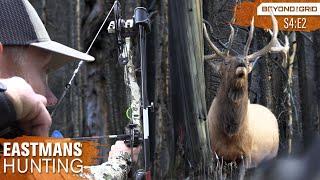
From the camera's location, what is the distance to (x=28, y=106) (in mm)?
800

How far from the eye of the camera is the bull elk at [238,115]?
3244 millimetres

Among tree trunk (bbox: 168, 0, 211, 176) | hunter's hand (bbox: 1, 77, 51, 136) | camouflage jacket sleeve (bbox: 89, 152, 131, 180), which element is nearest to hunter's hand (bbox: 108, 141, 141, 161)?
camouflage jacket sleeve (bbox: 89, 152, 131, 180)

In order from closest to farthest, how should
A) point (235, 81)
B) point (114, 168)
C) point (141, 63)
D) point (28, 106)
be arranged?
point (28, 106) → point (114, 168) → point (141, 63) → point (235, 81)

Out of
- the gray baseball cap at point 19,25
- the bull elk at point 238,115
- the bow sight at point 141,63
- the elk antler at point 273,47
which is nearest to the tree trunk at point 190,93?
the bull elk at point 238,115

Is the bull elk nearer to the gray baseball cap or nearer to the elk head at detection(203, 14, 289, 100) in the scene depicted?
the elk head at detection(203, 14, 289, 100)

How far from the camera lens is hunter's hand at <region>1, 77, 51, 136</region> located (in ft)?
2.57

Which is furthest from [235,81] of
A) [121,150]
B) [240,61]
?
[121,150]

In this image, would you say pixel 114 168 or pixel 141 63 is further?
pixel 141 63

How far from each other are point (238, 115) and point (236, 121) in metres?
0.04

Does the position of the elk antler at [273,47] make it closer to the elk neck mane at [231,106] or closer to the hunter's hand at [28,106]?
the elk neck mane at [231,106]

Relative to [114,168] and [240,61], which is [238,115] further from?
[114,168]

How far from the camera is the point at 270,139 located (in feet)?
10.6

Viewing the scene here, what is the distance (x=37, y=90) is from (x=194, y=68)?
246 cm

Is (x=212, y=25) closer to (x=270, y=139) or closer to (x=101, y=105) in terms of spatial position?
(x=270, y=139)
